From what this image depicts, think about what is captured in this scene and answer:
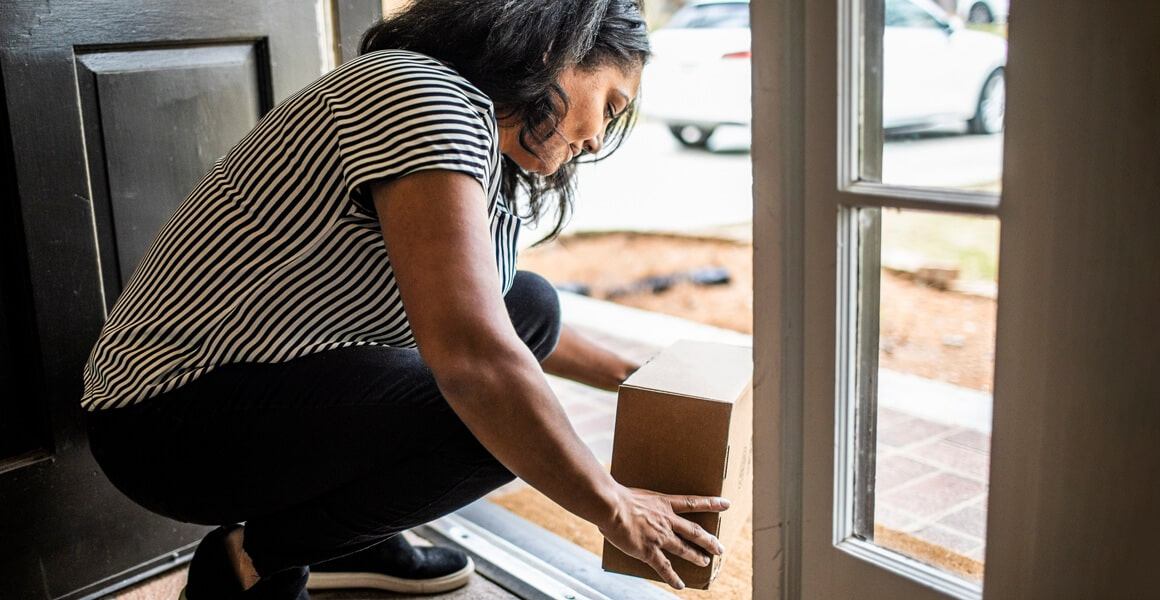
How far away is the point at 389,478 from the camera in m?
1.34

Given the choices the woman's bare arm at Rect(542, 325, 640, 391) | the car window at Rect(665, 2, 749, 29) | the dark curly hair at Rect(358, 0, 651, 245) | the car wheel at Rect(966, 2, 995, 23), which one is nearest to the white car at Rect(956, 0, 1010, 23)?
the car wheel at Rect(966, 2, 995, 23)

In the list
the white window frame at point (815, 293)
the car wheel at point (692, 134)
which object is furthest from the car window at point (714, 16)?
the white window frame at point (815, 293)

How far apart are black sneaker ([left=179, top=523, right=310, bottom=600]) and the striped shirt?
0.88 feet

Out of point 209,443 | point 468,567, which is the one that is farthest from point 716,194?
point 209,443

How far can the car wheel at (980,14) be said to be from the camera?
1.04 m

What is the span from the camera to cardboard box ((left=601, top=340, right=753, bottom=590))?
124cm

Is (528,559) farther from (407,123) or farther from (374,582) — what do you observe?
(407,123)

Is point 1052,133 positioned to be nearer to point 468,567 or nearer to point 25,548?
point 468,567

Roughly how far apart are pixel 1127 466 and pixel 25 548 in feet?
5.06

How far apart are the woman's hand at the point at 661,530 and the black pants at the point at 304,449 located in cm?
26

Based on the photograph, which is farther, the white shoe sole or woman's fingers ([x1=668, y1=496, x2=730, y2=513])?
the white shoe sole

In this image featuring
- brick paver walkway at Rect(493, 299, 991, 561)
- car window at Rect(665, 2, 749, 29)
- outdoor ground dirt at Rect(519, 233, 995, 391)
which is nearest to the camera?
brick paver walkway at Rect(493, 299, 991, 561)

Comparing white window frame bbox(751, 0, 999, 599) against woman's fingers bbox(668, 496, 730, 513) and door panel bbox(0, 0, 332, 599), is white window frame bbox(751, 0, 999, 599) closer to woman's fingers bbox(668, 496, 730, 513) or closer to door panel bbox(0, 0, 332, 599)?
woman's fingers bbox(668, 496, 730, 513)

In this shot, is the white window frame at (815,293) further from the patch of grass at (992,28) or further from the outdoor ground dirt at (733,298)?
the outdoor ground dirt at (733,298)
